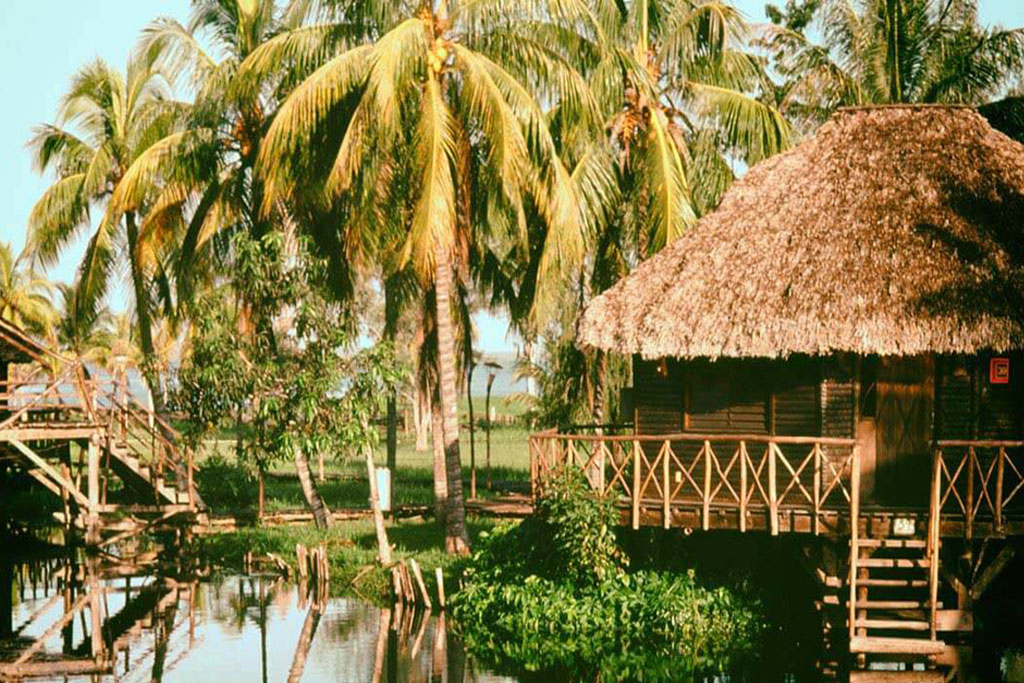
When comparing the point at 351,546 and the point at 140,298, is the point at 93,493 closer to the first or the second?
the point at 140,298

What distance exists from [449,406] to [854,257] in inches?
298

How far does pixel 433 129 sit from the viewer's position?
2373 centimetres

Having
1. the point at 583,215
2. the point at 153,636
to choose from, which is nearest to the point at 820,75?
the point at 583,215

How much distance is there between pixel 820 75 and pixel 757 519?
1237 cm

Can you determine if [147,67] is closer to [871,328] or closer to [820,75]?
[820,75]

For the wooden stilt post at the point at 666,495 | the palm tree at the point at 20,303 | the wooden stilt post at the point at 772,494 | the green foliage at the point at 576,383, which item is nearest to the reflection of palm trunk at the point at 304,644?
the wooden stilt post at the point at 666,495

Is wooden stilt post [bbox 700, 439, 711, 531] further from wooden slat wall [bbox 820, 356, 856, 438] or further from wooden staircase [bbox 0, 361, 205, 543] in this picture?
wooden staircase [bbox 0, 361, 205, 543]

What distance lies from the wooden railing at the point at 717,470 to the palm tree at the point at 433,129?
3.82 metres

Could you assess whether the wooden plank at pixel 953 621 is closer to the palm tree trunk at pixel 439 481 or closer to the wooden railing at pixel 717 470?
the wooden railing at pixel 717 470

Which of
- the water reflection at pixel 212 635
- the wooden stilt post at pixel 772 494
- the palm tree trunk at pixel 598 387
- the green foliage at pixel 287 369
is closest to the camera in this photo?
the water reflection at pixel 212 635

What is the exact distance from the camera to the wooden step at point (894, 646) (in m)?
18.7

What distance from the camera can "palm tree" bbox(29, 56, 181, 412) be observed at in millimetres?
32281

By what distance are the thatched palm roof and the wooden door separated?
5.16 feet

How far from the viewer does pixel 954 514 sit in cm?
1995
